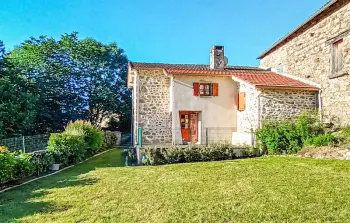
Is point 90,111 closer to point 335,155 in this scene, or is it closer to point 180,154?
point 180,154

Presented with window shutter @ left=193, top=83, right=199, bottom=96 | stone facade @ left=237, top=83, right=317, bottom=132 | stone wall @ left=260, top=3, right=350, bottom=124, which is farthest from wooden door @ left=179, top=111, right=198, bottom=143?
stone wall @ left=260, top=3, right=350, bottom=124

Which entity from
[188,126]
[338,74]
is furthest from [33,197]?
[338,74]

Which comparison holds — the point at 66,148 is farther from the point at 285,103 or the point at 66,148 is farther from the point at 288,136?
the point at 285,103

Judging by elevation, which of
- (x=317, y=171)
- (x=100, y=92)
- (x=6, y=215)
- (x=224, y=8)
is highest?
(x=224, y=8)

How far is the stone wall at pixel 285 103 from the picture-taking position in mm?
13359

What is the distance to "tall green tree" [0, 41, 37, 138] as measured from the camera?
57.8 ft

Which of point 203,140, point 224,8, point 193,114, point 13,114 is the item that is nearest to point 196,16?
point 224,8

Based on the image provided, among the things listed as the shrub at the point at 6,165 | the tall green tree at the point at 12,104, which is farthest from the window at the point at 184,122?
the tall green tree at the point at 12,104

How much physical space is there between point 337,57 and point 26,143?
1426 centimetres

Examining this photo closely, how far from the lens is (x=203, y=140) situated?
1583 cm

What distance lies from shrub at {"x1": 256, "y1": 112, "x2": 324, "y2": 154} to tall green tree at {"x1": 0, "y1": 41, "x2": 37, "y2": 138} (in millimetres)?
15186

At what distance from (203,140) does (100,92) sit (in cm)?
1597

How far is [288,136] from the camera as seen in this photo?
39.3ft

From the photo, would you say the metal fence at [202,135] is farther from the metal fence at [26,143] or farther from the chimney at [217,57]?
the metal fence at [26,143]
